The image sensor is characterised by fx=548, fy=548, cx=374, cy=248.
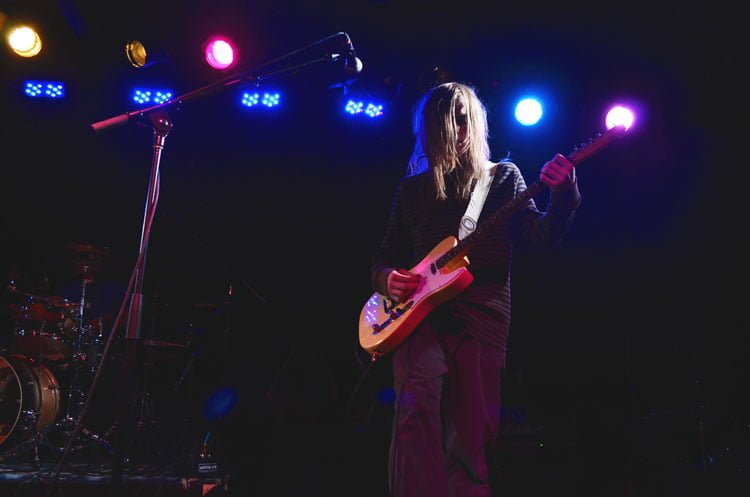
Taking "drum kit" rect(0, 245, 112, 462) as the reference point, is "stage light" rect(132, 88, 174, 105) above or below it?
above

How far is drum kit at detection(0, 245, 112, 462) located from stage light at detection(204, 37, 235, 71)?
2046mm

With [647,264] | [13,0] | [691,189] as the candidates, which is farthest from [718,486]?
[13,0]

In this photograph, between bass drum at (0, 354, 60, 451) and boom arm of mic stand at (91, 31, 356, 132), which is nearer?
boom arm of mic stand at (91, 31, 356, 132)

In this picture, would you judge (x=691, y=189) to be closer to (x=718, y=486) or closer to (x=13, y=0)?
(x=718, y=486)

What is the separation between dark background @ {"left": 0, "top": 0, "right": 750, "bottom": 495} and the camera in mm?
4387

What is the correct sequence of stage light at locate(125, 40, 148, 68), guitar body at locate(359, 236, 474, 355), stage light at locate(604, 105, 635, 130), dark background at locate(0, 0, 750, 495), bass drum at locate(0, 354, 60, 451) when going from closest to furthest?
guitar body at locate(359, 236, 474, 355), stage light at locate(125, 40, 148, 68), dark background at locate(0, 0, 750, 495), stage light at locate(604, 105, 635, 130), bass drum at locate(0, 354, 60, 451)

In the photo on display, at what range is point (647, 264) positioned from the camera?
5.15m

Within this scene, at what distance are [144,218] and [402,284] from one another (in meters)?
1.24

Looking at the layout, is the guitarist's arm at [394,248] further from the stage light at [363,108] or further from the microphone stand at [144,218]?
the stage light at [363,108]

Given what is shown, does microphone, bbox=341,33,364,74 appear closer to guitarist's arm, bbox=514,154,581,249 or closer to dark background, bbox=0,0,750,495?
guitarist's arm, bbox=514,154,581,249

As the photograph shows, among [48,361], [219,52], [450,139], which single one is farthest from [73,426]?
[450,139]

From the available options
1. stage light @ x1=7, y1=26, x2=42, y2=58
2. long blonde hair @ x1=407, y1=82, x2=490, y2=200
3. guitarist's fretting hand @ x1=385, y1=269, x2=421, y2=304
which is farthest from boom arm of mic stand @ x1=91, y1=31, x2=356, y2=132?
stage light @ x1=7, y1=26, x2=42, y2=58

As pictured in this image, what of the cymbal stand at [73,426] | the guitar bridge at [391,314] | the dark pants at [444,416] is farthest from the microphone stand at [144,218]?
the cymbal stand at [73,426]

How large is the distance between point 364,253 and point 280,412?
6.23 ft
